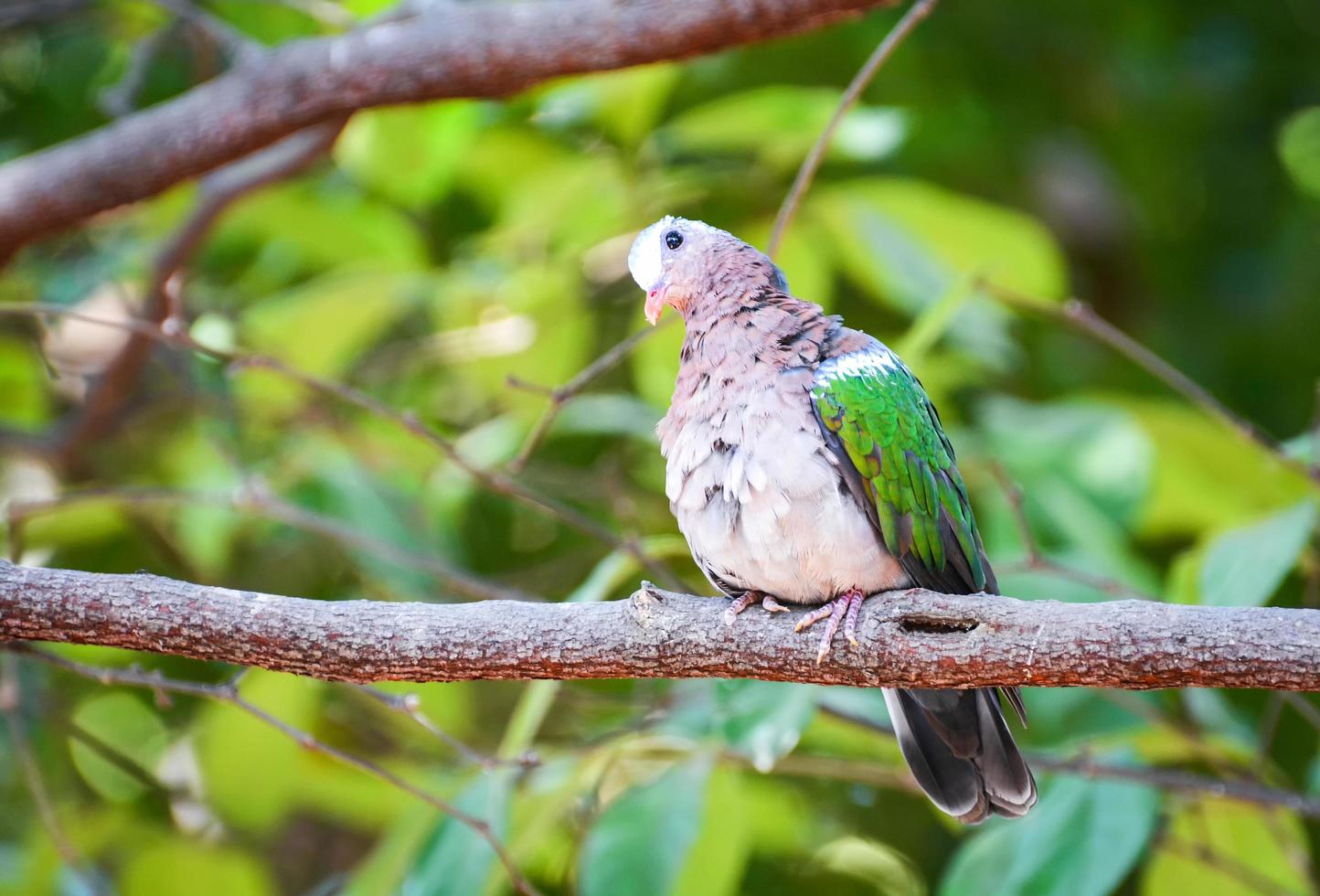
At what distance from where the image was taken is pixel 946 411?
4598 millimetres

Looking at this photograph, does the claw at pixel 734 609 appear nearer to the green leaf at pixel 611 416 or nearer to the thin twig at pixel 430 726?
the thin twig at pixel 430 726

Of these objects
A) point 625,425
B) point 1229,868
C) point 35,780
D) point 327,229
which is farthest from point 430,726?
point 327,229

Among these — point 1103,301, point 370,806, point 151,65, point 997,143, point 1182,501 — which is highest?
point 151,65

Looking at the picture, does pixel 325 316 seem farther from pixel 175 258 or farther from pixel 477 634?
pixel 477 634

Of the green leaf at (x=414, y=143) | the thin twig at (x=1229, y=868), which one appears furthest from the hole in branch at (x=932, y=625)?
the green leaf at (x=414, y=143)

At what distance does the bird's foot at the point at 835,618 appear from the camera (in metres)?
2.45

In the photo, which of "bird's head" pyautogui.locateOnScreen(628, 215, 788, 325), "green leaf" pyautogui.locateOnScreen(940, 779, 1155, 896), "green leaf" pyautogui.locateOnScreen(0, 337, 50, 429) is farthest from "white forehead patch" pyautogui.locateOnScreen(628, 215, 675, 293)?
"green leaf" pyautogui.locateOnScreen(0, 337, 50, 429)

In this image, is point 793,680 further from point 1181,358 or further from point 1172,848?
point 1181,358

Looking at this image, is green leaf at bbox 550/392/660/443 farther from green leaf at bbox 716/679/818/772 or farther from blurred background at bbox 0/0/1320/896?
green leaf at bbox 716/679/818/772

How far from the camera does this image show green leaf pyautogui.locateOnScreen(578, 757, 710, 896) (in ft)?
10.5

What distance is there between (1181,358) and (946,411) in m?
1.71

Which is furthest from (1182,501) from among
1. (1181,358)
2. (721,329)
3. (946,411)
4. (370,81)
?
(370,81)

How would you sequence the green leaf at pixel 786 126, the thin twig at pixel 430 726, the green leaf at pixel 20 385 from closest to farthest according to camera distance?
the thin twig at pixel 430 726
the green leaf at pixel 786 126
the green leaf at pixel 20 385

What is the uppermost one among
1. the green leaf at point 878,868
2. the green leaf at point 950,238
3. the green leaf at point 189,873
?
the green leaf at point 950,238
